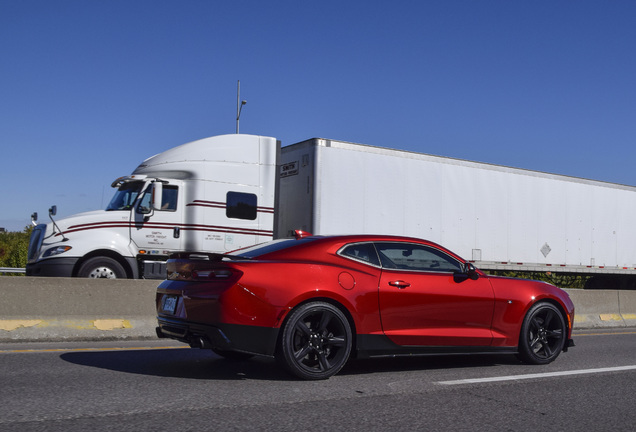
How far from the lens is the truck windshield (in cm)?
1323

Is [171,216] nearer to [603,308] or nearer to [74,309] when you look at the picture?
[74,309]

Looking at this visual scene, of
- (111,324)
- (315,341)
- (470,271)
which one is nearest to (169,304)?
(315,341)

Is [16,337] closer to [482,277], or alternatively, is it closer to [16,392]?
[16,392]

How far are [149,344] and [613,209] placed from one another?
14650 mm

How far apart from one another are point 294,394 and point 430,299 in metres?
1.89

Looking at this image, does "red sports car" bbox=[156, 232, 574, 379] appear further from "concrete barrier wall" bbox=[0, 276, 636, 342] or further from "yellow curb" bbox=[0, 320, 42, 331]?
"yellow curb" bbox=[0, 320, 42, 331]

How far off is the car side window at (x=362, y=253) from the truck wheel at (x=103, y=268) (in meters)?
7.12

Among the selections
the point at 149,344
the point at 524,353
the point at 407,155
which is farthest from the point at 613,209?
the point at 149,344

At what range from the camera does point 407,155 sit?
1514 cm

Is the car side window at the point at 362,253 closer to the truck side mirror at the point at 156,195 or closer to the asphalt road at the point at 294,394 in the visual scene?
the asphalt road at the point at 294,394

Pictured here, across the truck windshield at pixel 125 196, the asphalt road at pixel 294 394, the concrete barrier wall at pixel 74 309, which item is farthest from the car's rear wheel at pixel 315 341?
the truck windshield at pixel 125 196

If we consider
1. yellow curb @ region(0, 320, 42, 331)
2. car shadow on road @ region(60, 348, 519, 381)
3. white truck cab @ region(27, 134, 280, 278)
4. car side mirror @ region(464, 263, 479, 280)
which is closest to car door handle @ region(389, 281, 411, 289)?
car side mirror @ region(464, 263, 479, 280)

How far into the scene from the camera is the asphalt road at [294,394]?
4438 millimetres

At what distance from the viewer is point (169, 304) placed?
628 cm
